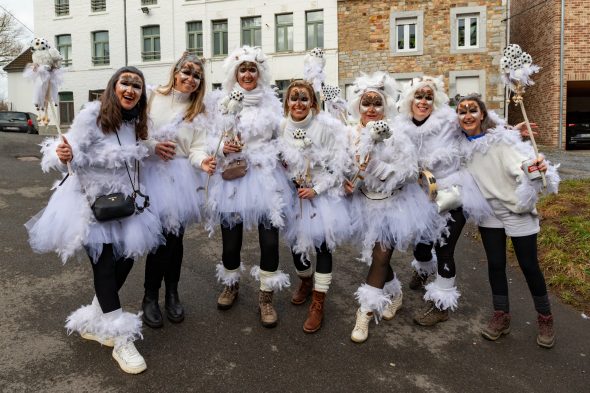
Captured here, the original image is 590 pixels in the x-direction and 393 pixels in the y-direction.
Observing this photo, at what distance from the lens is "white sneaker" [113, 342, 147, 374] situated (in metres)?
2.82

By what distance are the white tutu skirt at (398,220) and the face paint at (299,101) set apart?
792mm

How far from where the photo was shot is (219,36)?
22.3 m

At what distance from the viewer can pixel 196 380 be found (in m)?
2.75

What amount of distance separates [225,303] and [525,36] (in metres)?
20.3

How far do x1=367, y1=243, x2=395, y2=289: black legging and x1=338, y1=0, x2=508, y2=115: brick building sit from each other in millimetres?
16953

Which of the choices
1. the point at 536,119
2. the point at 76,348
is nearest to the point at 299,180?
the point at 76,348

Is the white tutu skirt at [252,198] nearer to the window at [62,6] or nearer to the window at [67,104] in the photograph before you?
the window at [67,104]

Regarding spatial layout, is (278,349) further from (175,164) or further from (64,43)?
(64,43)

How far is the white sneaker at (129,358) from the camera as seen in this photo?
9.26 feet

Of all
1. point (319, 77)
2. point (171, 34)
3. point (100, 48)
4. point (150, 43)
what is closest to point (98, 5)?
point (100, 48)

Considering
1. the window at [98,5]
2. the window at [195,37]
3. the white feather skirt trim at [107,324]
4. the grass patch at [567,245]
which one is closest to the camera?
the white feather skirt trim at [107,324]

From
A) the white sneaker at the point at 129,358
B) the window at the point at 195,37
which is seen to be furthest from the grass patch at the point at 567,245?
the window at the point at 195,37

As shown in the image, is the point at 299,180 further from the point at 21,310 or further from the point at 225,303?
the point at 21,310

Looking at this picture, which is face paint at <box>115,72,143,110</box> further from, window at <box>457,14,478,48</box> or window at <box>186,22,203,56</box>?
window at <box>186,22,203,56</box>
